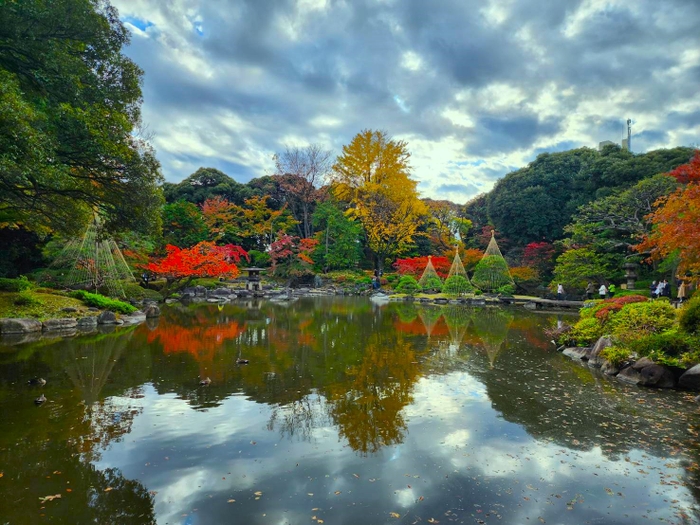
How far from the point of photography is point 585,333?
353 inches

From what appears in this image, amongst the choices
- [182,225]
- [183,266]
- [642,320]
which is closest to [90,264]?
[183,266]

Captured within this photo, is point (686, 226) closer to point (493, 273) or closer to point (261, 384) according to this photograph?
point (261, 384)

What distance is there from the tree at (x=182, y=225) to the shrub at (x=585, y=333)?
21819 millimetres

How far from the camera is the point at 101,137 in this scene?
275 inches

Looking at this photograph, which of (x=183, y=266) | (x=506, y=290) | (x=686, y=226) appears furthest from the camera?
(x=506, y=290)

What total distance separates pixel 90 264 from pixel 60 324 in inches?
142

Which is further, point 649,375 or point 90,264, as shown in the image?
point 90,264

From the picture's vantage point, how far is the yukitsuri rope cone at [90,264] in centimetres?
1370

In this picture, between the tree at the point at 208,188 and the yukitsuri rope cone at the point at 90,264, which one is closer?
the yukitsuri rope cone at the point at 90,264

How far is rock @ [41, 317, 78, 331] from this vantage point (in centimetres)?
1060

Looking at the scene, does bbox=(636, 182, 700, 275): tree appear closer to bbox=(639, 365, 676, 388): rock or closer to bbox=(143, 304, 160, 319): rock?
bbox=(639, 365, 676, 388): rock

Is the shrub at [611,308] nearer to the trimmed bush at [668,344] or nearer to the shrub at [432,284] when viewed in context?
the trimmed bush at [668,344]

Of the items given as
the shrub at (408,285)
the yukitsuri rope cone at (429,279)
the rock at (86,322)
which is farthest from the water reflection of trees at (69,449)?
the yukitsuri rope cone at (429,279)

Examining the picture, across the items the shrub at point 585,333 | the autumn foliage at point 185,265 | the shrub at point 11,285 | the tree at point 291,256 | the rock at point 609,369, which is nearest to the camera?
the rock at point 609,369
